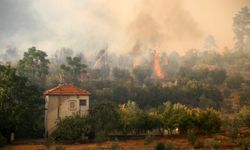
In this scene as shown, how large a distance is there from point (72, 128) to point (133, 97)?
33126 mm

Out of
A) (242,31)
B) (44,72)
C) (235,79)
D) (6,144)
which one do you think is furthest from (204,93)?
(242,31)

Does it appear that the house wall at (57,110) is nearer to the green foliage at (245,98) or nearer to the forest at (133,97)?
the forest at (133,97)

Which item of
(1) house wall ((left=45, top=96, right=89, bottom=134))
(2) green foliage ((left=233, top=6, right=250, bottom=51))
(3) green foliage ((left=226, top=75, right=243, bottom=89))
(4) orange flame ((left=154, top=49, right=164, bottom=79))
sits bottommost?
(1) house wall ((left=45, top=96, right=89, bottom=134))

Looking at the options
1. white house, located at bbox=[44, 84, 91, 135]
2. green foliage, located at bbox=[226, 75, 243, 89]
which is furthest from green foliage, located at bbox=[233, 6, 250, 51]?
white house, located at bbox=[44, 84, 91, 135]

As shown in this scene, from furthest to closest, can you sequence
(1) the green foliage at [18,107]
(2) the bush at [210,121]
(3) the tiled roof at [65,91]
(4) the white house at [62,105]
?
(3) the tiled roof at [65,91]
(4) the white house at [62,105]
(2) the bush at [210,121]
(1) the green foliage at [18,107]

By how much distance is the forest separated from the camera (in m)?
49.1

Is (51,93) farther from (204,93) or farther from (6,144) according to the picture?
(204,93)

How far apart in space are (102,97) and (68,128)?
3070 cm

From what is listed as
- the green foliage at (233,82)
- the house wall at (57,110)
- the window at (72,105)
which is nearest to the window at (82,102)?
the house wall at (57,110)

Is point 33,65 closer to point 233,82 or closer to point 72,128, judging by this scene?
point 72,128

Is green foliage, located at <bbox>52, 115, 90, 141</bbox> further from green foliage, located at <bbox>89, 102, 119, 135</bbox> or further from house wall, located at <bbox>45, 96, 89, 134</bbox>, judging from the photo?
house wall, located at <bbox>45, 96, 89, 134</bbox>

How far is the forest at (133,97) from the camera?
161ft

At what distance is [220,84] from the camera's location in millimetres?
104500

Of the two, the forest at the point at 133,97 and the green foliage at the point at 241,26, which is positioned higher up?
the green foliage at the point at 241,26
